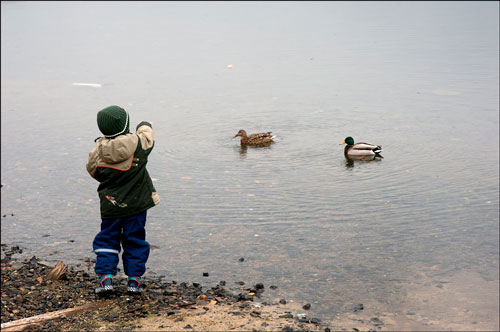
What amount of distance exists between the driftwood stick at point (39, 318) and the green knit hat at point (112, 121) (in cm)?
168

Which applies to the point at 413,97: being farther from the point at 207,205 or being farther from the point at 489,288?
the point at 489,288

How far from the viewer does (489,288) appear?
311 inches

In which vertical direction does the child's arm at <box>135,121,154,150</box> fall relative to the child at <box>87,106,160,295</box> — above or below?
above

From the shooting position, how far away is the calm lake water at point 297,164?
824 centimetres

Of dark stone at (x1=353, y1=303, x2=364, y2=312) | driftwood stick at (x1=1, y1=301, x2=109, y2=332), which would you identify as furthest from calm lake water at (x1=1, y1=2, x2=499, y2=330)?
driftwood stick at (x1=1, y1=301, x2=109, y2=332)

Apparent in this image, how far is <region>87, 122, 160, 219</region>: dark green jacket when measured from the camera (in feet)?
21.7

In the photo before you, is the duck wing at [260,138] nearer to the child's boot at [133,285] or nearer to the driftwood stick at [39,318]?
the child's boot at [133,285]

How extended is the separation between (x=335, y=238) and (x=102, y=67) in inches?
588

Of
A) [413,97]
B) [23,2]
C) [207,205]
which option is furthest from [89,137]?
[23,2]

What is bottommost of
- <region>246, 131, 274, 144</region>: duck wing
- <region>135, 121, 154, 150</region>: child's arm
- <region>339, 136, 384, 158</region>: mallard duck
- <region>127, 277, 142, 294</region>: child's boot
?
<region>127, 277, 142, 294</region>: child's boot

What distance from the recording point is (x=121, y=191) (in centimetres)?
679

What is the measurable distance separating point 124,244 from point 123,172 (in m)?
0.82

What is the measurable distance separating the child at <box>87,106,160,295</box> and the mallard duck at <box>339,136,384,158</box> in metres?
5.85

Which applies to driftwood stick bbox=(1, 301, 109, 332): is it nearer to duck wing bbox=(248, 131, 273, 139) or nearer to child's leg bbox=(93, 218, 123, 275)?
child's leg bbox=(93, 218, 123, 275)
